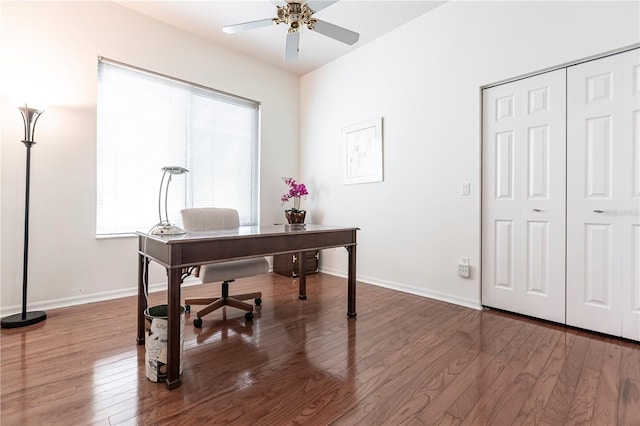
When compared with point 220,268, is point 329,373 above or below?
below

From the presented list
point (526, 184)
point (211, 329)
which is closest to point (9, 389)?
point (211, 329)

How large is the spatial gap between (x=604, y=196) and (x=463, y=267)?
1.20 metres

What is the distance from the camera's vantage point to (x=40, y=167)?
2717 mm

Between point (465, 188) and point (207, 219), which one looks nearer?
point (207, 219)

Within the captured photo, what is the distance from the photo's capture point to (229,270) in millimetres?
2383

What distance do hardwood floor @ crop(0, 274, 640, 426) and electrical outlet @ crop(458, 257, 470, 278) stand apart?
0.41 meters

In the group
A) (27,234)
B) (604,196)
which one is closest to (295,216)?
(27,234)

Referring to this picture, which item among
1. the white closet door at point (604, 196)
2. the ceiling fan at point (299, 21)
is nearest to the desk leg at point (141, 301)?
the ceiling fan at point (299, 21)

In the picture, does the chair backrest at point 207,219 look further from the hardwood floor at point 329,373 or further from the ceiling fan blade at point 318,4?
the ceiling fan blade at point 318,4

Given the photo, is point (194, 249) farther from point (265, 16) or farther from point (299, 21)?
point (265, 16)

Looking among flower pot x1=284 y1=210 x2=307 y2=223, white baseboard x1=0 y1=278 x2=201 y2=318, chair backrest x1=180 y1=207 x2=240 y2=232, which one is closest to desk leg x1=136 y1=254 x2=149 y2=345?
chair backrest x1=180 y1=207 x2=240 y2=232

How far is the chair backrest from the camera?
2.55 meters

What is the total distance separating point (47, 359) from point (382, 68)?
13.3 ft

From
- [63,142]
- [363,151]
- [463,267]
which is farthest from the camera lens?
[363,151]
